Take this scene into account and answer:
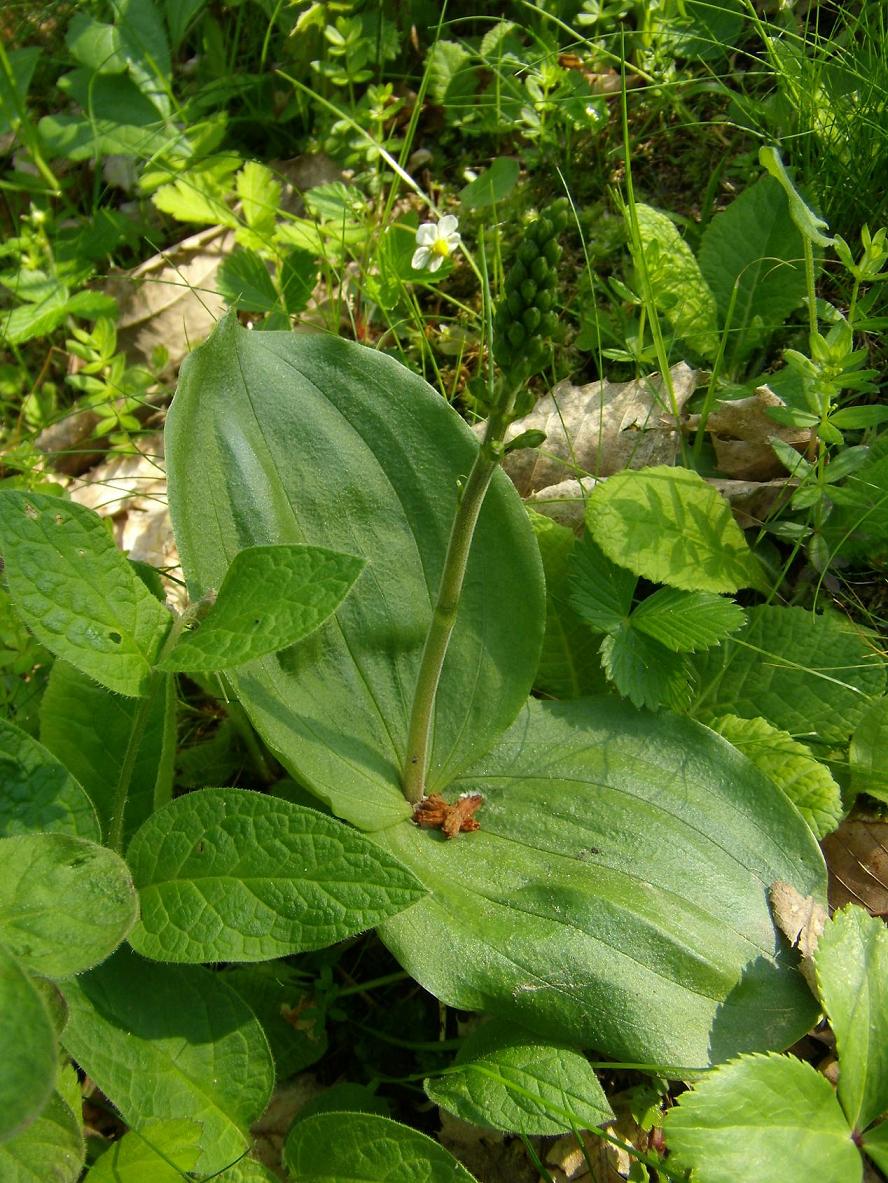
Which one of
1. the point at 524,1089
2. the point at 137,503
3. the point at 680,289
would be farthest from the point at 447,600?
the point at 137,503

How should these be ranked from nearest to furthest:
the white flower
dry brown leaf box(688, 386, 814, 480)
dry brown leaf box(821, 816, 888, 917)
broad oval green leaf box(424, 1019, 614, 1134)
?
broad oval green leaf box(424, 1019, 614, 1134)
dry brown leaf box(821, 816, 888, 917)
the white flower
dry brown leaf box(688, 386, 814, 480)

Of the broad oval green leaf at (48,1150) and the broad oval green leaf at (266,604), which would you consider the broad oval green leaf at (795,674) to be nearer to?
the broad oval green leaf at (266,604)

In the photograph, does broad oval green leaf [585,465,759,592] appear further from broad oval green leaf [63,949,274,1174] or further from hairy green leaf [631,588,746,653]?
broad oval green leaf [63,949,274,1174]

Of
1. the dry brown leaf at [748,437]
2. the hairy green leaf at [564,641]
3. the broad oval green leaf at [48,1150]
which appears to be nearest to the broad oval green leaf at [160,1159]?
the broad oval green leaf at [48,1150]

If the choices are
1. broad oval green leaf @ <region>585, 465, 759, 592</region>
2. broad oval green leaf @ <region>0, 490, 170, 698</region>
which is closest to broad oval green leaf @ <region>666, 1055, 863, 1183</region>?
broad oval green leaf @ <region>585, 465, 759, 592</region>

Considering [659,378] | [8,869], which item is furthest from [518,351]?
[659,378]
